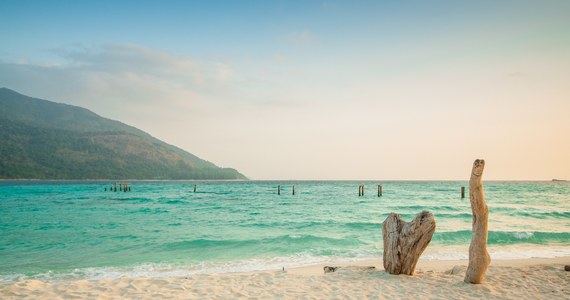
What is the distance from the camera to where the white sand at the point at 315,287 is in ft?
22.0

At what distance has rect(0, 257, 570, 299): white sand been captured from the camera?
6.70 meters

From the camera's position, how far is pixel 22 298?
20.6ft

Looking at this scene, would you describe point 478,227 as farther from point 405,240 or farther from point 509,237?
point 509,237

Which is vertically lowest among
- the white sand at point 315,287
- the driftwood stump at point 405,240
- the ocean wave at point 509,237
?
the ocean wave at point 509,237

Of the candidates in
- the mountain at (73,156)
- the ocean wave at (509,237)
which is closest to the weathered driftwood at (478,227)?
the ocean wave at (509,237)

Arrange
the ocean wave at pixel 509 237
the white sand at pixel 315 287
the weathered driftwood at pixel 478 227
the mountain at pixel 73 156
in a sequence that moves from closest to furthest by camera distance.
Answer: the white sand at pixel 315 287 → the weathered driftwood at pixel 478 227 → the ocean wave at pixel 509 237 → the mountain at pixel 73 156

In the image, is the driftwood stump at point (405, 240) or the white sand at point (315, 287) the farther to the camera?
the driftwood stump at point (405, 240)

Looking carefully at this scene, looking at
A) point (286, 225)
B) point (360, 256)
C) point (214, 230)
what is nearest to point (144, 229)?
point (214, 230)

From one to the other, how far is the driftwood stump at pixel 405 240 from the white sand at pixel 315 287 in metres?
0.32

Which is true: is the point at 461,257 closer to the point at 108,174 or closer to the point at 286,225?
the point at 286,225

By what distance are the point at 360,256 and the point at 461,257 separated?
11.3ft

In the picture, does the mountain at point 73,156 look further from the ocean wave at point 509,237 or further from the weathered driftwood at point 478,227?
the weathered driftwood at point 478,227

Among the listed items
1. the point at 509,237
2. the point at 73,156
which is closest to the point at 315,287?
the point at 509,237

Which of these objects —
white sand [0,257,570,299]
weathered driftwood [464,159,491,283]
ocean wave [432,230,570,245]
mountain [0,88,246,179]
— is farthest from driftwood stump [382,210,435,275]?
mountain [0,88,246,179]
